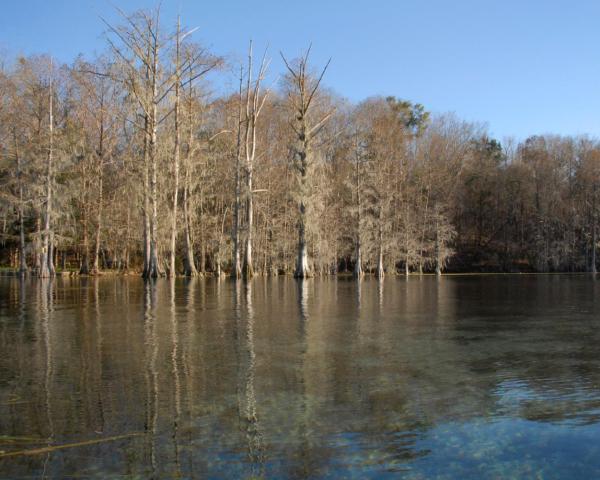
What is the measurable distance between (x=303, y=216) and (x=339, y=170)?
16452 millimetres

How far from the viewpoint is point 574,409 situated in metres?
5.95

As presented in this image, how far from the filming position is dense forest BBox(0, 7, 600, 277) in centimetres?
3672

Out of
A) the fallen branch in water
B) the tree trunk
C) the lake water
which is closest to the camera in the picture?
the lake water

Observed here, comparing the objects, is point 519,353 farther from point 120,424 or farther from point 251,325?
point 120,424

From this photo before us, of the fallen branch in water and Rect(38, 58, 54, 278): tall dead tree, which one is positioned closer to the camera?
the fallen branch in water

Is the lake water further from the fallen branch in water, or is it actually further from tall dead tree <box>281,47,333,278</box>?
tall dead tree <box>281,47,333,278</box>

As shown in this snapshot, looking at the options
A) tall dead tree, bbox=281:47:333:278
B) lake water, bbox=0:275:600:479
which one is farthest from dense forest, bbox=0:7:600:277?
lake water, bbox=0:275:600:479

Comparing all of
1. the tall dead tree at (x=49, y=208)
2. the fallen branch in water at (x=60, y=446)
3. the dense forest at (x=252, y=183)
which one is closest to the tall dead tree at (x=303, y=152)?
the dense forest at (x=252, y=183)

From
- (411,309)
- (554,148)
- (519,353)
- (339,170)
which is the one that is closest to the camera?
(519,353)

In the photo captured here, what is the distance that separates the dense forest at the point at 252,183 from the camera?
36.7 m

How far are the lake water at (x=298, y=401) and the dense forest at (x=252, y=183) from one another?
25.2 m

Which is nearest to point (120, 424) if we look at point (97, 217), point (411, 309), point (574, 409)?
point (574, 409)

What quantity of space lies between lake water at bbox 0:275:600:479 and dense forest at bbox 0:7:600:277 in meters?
25.2

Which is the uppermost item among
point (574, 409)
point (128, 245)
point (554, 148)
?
point (554, 148)
